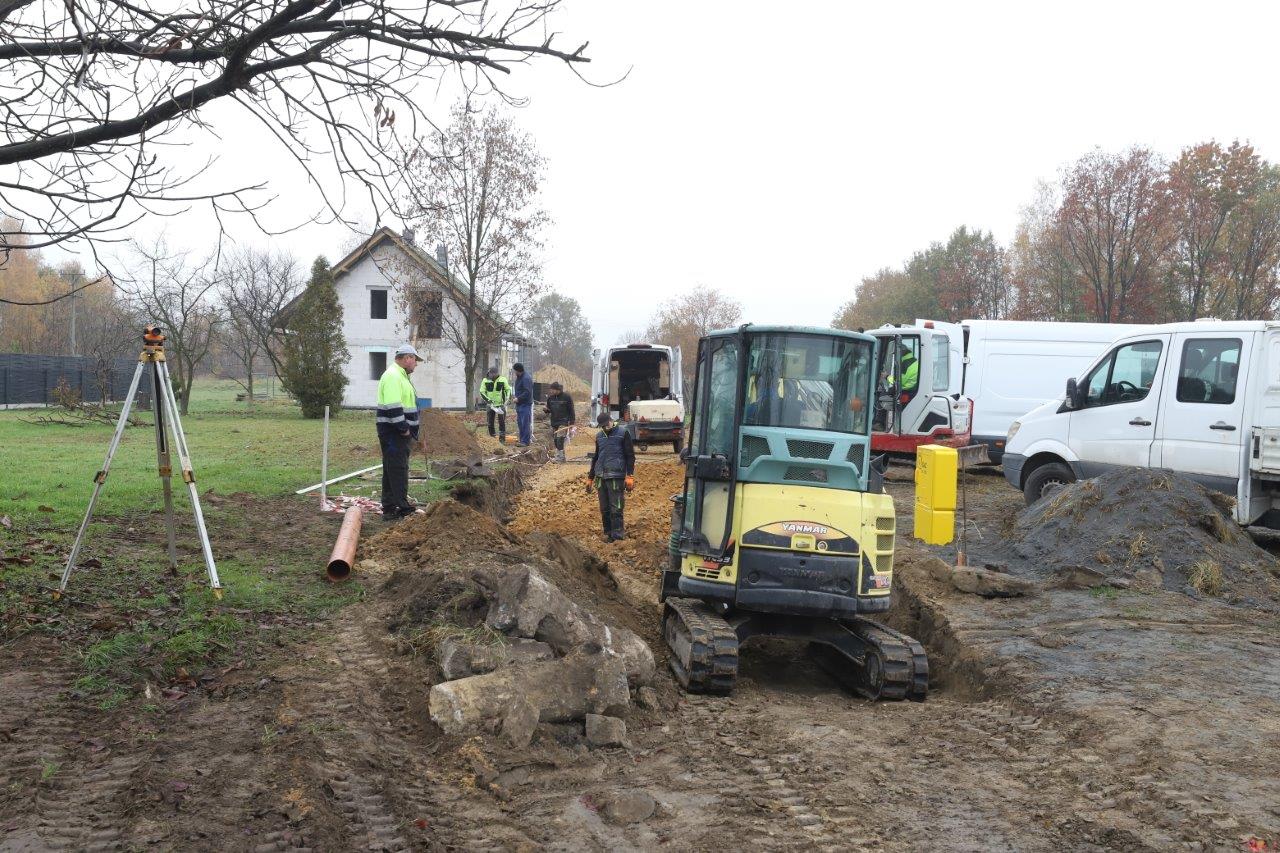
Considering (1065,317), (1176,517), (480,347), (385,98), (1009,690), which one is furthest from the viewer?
(1065,317)

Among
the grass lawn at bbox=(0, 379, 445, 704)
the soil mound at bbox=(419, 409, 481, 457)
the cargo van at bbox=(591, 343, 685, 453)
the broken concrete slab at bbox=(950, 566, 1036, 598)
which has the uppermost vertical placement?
the cargo van at bbox=(591, 343, 685, 453)

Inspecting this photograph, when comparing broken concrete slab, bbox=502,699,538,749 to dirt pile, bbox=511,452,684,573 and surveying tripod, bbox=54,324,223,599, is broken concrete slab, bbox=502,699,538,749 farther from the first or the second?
dirt pile, bbox=511,452,684,573

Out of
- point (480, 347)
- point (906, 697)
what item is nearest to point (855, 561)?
point (906, 697)

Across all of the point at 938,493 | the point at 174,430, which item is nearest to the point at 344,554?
the point at 174,430

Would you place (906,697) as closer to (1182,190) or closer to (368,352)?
(1182,190)

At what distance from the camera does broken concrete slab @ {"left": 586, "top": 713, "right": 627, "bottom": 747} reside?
17.6 ft

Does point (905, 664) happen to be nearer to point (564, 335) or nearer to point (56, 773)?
point (56, 773)

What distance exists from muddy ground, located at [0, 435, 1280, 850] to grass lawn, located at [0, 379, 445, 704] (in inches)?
10.0

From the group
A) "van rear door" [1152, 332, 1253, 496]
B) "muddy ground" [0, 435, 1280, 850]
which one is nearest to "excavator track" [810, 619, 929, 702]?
"muddy ground" [0, 435, 1280, 850]

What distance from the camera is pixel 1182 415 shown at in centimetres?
1145

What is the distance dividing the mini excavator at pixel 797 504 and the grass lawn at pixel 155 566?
2910 millimetres

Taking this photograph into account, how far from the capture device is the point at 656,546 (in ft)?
38.3

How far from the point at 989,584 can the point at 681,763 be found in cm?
491

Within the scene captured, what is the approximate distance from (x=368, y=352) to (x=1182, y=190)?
3259 cm
